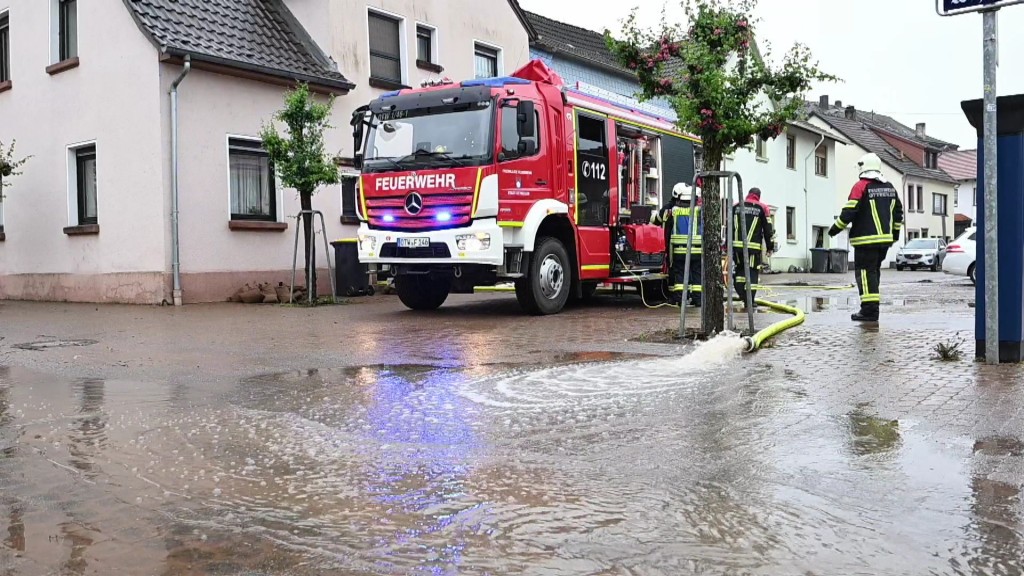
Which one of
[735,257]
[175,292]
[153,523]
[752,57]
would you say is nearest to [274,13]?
[175,292]

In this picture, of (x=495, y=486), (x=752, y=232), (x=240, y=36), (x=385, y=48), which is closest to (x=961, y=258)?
(x=752, y=232)

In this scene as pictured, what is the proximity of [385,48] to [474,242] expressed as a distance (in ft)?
31.3

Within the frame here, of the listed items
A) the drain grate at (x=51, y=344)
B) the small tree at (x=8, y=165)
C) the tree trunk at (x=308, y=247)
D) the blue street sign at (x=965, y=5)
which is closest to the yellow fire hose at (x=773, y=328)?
the blue street sign at (x=965, y=5)

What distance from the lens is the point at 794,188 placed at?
3862 cm

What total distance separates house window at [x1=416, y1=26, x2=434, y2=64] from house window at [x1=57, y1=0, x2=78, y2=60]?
22.3 ft

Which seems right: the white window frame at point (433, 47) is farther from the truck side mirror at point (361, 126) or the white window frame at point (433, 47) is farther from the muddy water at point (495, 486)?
the muddy water at point (495, 486)

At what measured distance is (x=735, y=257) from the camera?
40.5 feet

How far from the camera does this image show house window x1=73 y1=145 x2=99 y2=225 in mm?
16266

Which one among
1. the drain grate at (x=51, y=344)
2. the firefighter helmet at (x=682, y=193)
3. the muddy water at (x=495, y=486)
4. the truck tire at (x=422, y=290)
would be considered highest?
the firefighter helmet at (x=682, y=193)

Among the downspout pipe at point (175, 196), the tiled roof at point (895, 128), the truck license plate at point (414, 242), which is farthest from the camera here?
the tiled roof at point (895, 128)

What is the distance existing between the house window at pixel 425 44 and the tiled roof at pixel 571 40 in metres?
5.11

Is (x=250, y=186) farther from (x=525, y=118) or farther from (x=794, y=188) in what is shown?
(x=794, y=188)

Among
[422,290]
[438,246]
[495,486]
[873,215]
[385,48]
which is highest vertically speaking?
[385,48]

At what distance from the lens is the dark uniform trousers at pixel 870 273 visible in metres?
10.1
